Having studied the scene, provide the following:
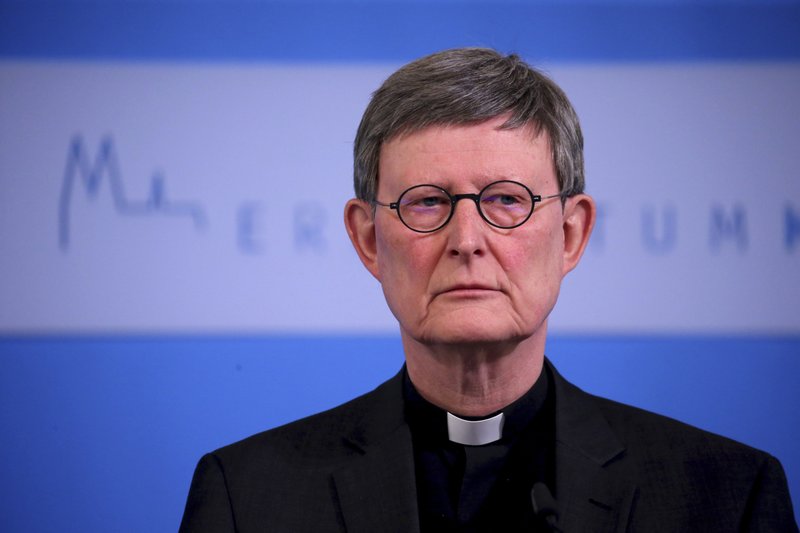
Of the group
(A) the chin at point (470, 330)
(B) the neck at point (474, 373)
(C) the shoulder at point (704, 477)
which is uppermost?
(A) the chin at point (470, 330)

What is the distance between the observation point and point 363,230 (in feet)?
7.22

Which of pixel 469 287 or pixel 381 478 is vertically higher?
pixel 469 287

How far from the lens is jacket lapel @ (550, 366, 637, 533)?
1.95m

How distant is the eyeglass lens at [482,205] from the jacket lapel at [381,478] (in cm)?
42

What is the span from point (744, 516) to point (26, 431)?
1.90 meters

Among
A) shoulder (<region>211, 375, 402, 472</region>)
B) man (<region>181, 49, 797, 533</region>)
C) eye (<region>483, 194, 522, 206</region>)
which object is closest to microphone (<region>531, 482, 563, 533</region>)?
man (<region>181, 49, 797, 533</region>)

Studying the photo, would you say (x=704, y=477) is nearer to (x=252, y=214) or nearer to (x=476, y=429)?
(x=476, y=429)

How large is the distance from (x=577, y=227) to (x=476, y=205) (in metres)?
0.32

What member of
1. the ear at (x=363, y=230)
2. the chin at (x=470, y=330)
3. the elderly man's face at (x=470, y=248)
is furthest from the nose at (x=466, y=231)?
the ear at (x=363, y=230)

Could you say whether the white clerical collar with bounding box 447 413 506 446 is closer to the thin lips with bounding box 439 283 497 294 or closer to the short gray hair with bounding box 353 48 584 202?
the thin lips with bounding box 439 283 497 294

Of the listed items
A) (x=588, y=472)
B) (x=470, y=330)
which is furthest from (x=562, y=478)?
(x=470, y=330)

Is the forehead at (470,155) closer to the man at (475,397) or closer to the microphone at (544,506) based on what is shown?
the man at (475,397)

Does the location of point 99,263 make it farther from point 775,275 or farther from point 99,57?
point 775,275

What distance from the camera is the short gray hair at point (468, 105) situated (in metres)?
2.03
